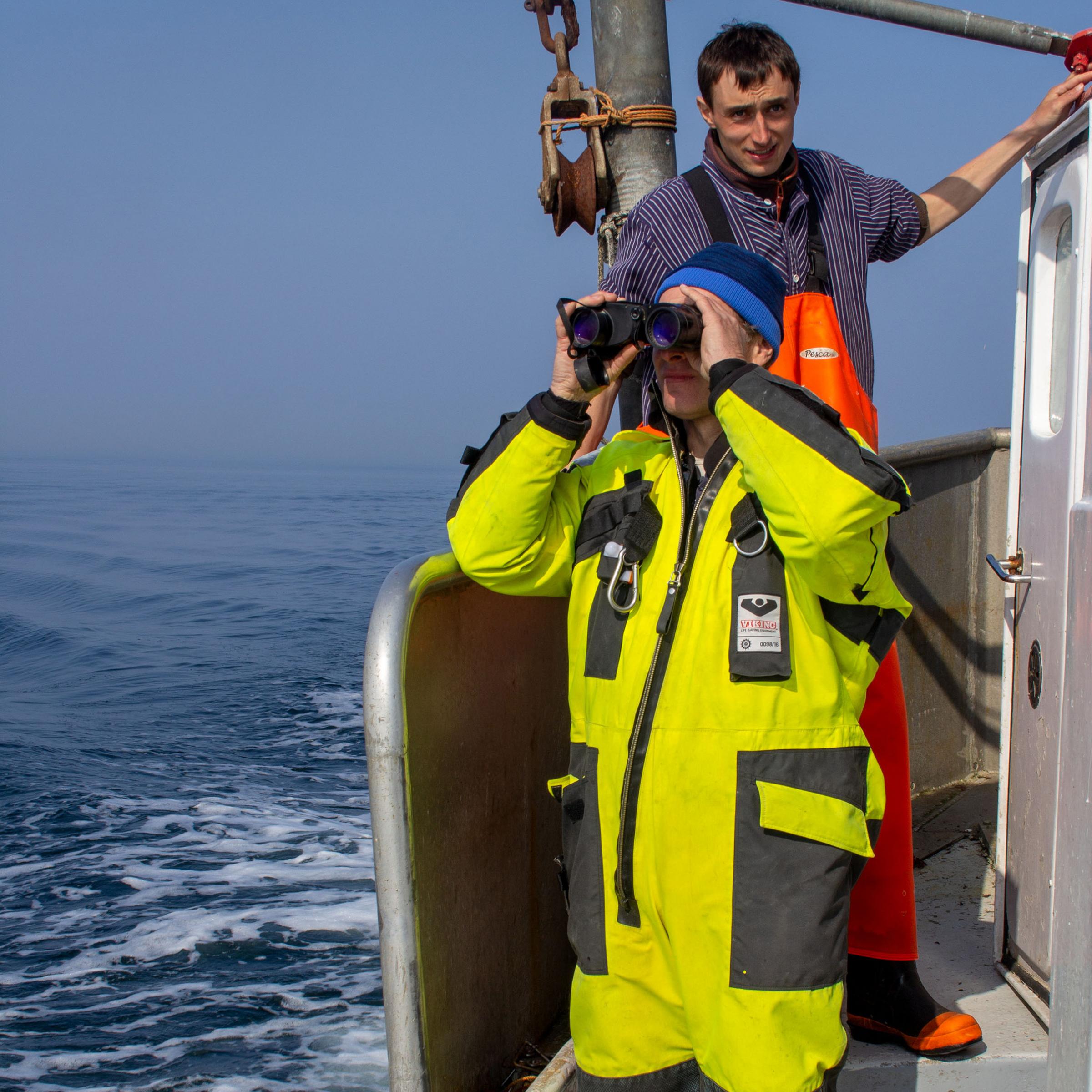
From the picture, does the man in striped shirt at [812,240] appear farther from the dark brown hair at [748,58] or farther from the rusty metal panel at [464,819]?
the rusty metal panel at [464,819]

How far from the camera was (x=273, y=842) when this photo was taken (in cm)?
632

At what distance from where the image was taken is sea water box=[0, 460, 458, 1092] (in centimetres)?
412

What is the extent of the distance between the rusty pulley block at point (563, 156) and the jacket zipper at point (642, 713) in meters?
2.18

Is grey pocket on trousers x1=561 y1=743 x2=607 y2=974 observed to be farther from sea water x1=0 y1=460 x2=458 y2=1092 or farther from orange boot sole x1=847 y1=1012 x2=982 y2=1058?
orange boot sole x1=847 y1=1012 x2=982 y2=1058

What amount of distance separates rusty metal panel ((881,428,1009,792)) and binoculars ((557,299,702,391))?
2190 millimetres

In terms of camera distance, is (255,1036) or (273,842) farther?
(273,842)

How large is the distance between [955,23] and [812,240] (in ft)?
3.87

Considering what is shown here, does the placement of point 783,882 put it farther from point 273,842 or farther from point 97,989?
point 273,842

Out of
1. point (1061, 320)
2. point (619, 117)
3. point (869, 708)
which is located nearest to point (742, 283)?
point (869, 708)

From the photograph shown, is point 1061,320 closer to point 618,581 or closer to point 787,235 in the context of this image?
point 787,235

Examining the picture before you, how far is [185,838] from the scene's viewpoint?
254 inches

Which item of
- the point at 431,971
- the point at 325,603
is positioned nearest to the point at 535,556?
the point at 431,971

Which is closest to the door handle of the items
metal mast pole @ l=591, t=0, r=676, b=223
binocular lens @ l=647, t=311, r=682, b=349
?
binocular lens @ l=647, t=311, r=682, b=349

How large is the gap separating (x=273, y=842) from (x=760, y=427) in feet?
17.6
